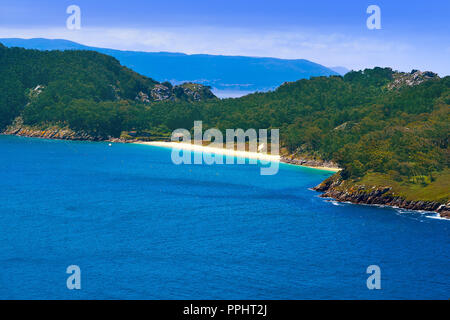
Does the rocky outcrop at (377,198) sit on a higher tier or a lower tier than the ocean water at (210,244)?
higher

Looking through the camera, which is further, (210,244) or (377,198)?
(377,198)

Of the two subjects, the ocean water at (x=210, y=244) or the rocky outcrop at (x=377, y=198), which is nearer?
the ocean water at (x=210, y=244)

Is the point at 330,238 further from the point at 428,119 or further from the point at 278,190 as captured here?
the point at 428,119

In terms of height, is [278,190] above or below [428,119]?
below

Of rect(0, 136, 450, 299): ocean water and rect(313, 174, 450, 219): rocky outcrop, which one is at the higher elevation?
rect(313, 174, 450, 219): rocky outcrop
